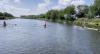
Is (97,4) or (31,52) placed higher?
(97,4)

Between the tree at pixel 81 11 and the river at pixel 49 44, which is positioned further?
the tree at pixel 81 11

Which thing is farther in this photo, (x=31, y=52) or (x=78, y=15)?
(x=78, y=15)

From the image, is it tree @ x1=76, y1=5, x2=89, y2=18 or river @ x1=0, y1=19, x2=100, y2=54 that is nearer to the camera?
river @ x1=0, y1=19, x2=100, y2=54

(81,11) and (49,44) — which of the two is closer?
(49,44)

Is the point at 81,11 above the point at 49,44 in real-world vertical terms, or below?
above

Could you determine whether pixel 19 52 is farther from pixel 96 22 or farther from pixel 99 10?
pixel 99 10

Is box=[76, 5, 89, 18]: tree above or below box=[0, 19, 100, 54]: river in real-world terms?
above

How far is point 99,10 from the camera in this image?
136625 millimetres

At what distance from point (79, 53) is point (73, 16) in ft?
517

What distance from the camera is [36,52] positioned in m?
34.8

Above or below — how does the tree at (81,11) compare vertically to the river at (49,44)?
above

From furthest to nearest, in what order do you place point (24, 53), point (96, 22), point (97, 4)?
point (97, 4) < point (96, 22) < point (24, 53)

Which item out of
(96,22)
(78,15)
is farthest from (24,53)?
(78,15)

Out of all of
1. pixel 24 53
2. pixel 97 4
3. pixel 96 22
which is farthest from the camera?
pixel 97 4
